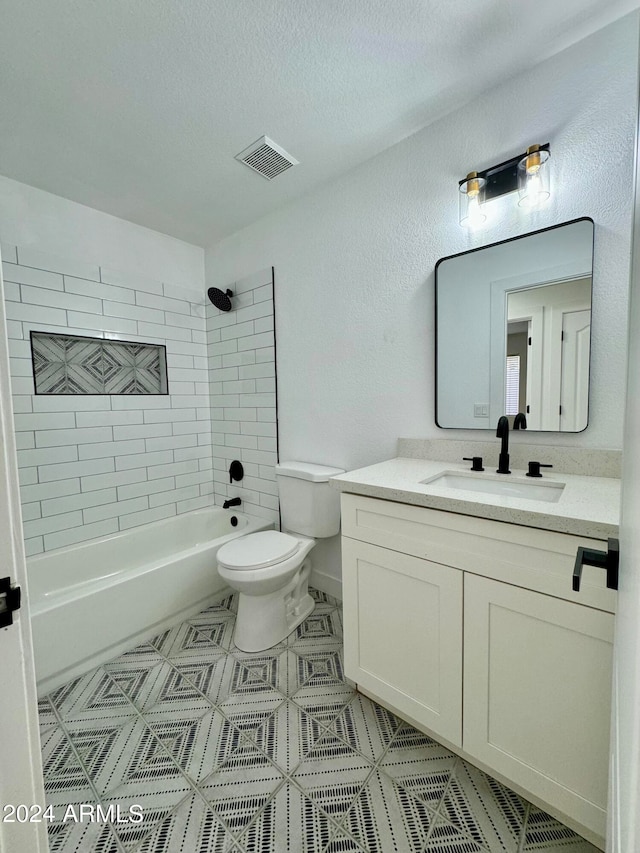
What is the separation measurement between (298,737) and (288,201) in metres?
2.67

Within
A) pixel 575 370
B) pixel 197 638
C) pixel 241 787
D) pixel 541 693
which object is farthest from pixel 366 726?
pixel 575 370

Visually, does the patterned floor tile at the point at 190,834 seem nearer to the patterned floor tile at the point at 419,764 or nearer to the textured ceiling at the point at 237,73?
the patterned floor tile at the point at 419,764

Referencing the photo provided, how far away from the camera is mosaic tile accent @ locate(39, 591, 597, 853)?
38.7 inches

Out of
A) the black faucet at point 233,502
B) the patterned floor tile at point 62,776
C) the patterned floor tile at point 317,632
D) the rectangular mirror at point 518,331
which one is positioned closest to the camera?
the patterned floor tile at point 62,776

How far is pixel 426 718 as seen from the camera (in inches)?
46.1

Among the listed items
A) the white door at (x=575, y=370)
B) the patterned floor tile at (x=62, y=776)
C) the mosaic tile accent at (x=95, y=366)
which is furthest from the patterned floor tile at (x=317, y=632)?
the mosaic tile accent at (x=95, y=366)

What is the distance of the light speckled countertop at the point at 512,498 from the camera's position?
869 millimetres

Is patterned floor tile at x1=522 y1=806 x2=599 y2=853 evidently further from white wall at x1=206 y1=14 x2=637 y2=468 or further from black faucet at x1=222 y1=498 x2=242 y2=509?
black faucet at x1=222 y1=498 x2=242 y2=509

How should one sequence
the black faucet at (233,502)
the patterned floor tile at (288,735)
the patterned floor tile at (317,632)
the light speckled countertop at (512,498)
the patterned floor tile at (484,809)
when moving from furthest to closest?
the black faucet at (233,502) < the patterned floor tile at (317,632) < the patterned floor tile at (288,735) < the patterned floor tile at (484,809) < the light speckled countertop at (512,498)

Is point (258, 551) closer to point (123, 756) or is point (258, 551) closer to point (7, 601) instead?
point (123, 756)

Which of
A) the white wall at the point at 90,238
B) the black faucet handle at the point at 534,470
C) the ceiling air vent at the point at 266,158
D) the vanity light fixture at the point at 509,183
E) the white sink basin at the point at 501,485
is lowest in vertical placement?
the white sink basin at the point at 501,485

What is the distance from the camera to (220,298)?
249 cm

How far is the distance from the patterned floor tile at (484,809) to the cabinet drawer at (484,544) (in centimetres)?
72

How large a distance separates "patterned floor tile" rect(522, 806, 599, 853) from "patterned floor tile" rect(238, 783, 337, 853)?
55 cm
